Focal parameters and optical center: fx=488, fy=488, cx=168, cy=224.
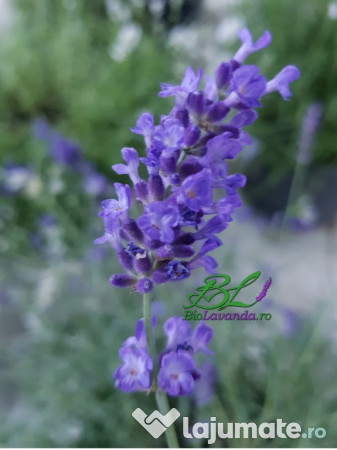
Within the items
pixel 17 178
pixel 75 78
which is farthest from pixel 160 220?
pixel 75 78

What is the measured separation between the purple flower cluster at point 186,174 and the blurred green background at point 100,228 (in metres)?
0.40

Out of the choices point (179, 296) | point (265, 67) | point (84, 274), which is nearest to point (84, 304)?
point (84, 274)

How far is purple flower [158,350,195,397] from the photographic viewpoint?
0.35 meters

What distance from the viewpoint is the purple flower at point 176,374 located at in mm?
350

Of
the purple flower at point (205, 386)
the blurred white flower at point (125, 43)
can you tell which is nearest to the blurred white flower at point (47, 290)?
the purple flower at point (205, 386)

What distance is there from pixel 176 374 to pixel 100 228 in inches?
29.1

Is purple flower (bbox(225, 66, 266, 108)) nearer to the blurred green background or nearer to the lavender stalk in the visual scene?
the lavender stalk

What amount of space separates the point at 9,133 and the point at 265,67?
716mm

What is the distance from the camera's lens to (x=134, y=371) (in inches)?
14.3

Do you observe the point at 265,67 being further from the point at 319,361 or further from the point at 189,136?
the point at 189,136

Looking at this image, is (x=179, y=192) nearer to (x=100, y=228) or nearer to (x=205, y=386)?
(x=205, y=386)

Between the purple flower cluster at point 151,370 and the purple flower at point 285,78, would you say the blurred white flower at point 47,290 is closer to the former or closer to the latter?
the purple flower cluster at point 151,370

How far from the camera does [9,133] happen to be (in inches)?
53.8

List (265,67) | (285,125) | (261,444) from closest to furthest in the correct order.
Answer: (261,444) < (265,67) < (285,125)
